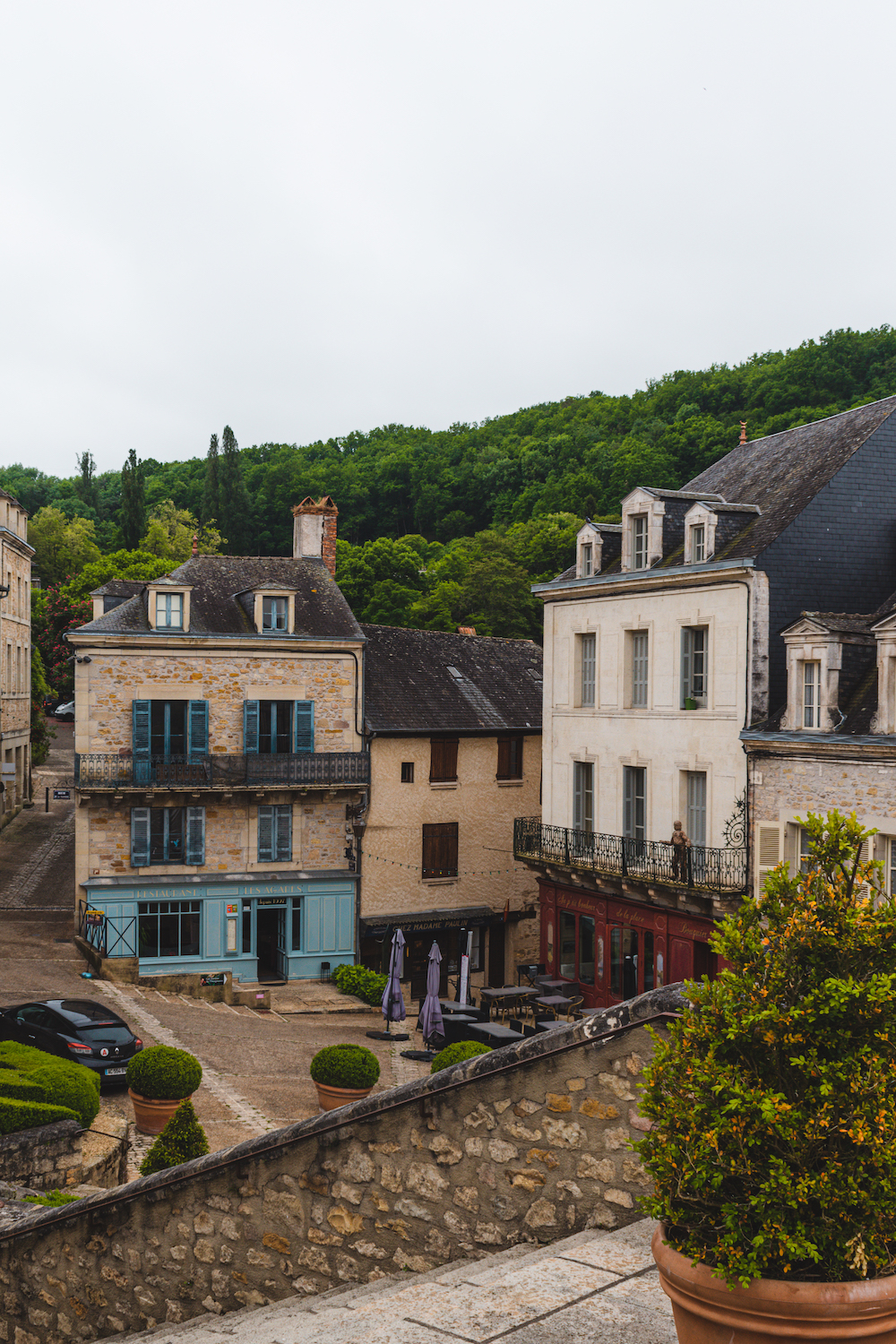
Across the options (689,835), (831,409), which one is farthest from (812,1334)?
(831,409)

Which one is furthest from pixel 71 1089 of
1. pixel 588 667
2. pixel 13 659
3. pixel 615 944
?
pixel 13 659

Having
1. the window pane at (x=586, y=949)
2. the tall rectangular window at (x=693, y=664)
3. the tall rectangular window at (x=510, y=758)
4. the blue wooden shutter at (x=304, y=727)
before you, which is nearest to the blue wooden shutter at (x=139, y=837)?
the blue wooden shutter at (x=304, y=727)

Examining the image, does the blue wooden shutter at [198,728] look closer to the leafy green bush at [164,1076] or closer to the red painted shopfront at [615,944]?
the red painted shopfront at [615,944]

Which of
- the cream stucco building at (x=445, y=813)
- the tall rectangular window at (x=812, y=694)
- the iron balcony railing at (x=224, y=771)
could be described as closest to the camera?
the tall rectangular window at (x=812, y=694)

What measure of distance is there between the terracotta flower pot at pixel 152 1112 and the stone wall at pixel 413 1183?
24.7 feet

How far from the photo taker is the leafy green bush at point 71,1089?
1312 cm

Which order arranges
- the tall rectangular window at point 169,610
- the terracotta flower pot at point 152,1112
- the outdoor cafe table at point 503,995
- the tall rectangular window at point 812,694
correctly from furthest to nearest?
the tall rectangular window at point 169,610, the outdoor cafe table at point 503,995, the tall rectangular window at point 812,694, the terracotta flower pot at point 152,1112

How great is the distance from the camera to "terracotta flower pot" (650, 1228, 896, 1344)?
165 inches

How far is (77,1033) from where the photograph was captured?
18.6 m

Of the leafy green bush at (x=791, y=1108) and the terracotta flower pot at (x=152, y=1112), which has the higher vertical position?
the leafy green bush at (x=791, y=1108)

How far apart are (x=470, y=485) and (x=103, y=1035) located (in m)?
65.7

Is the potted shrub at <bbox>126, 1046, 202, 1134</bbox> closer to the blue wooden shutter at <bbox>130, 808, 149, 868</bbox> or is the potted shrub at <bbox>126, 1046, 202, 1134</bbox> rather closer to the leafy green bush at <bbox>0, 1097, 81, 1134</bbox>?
the leafy green bush at <bbox>0, 1097, 81, 1134</bbox>

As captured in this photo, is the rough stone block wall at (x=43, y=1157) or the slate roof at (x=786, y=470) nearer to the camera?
Answer: the rough stone block wall at (x=43, y=1157)

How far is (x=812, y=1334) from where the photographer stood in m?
4.19
